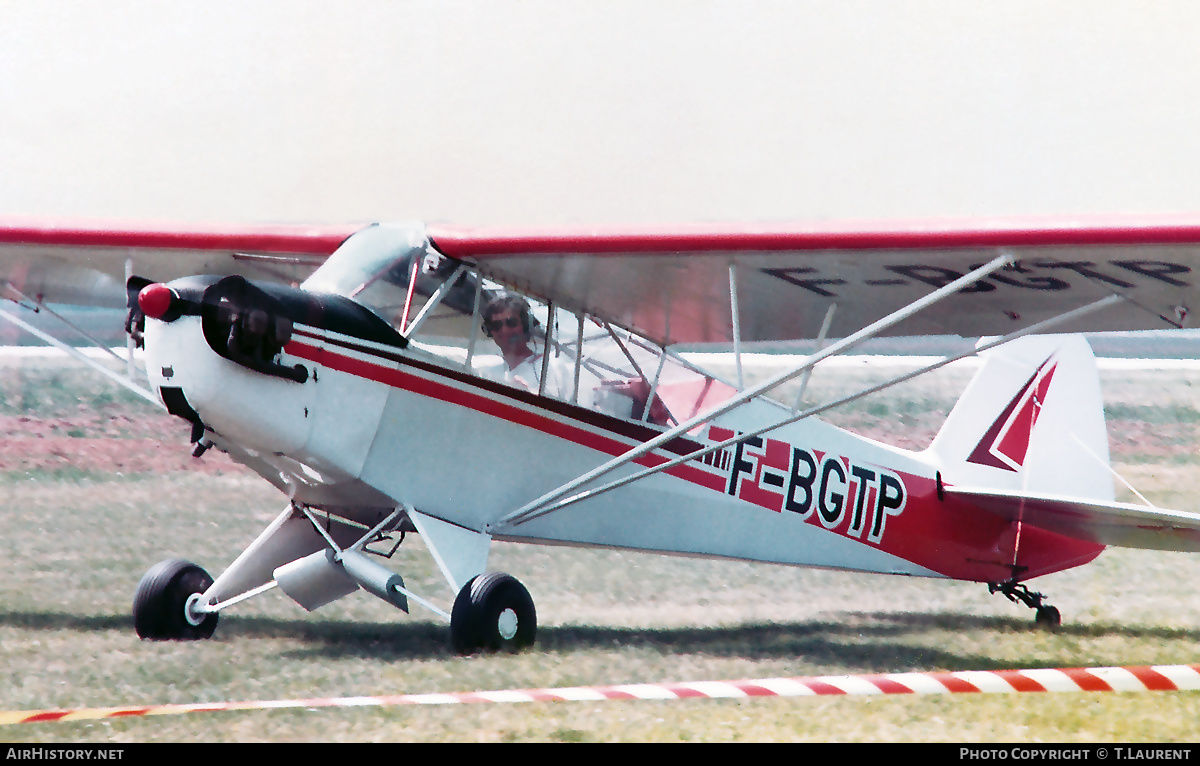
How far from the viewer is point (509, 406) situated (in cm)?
612

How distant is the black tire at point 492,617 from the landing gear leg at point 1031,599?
3530 millimetres

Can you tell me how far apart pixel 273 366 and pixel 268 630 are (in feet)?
Answer: 6.38

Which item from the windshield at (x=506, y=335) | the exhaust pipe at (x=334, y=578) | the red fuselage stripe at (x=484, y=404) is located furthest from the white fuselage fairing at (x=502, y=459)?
the exhaust pipe at (x=334, y=578)

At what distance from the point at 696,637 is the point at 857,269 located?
91.4 inches

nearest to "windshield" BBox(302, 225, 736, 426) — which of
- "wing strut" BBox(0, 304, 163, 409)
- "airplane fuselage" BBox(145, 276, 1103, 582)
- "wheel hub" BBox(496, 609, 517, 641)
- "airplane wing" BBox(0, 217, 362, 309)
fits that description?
"airplane fuselage" BBox(145, 276, 1103, 582)

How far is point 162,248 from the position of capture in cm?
687

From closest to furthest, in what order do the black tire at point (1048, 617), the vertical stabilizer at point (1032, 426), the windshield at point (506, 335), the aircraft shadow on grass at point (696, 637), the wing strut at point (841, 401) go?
the wing strut at point (841, 401), the windshield at point (506, 335), the aircraft shadow on grass at point (696, 637), the black tire at point (1048, 617), the vertical stabilizer at point (1032, 426)

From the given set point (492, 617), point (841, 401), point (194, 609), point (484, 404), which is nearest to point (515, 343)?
point (484, 404)

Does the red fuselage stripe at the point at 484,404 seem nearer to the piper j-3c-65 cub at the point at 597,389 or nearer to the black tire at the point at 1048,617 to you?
the piper j-3c-65 cub at the point at 597,389

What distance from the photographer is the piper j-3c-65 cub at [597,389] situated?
17.1 ft

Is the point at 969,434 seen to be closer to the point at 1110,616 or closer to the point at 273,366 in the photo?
the point at 1110,616

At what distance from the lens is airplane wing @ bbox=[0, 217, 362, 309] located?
21.7 feet

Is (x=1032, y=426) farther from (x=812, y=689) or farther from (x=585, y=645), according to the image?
(x=812, y=689)

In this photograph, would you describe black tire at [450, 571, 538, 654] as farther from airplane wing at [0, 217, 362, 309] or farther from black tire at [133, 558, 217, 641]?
airplane wing at [0, 217, 362, 309]
